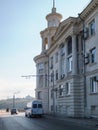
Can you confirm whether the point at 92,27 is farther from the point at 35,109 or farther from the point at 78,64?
the point at 35,109

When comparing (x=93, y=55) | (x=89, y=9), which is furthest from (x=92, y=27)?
(x=93, y=55)

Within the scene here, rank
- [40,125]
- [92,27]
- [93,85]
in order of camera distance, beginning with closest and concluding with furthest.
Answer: [40,125], [93,85], [92,27]

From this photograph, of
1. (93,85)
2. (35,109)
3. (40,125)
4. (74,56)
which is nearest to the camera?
(40,125)

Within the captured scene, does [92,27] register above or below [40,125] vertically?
above

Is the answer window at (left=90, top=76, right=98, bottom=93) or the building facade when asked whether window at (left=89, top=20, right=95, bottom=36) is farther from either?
window at (left=90, top=76, right=98, bottom=93)

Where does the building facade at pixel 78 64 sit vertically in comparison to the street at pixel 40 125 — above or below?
above

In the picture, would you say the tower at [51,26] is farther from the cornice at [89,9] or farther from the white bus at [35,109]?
the cornice at [89,9]

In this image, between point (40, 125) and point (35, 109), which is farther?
point (35, 109)

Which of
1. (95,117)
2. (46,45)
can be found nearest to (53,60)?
Answer: (46,45)

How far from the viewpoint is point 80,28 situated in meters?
39.0

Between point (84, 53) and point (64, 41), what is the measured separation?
7.59 meters

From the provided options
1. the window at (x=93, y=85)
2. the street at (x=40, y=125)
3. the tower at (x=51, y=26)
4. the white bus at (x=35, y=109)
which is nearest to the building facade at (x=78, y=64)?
the window at (x=93, y=85)

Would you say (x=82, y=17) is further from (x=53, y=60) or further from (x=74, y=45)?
→ (x=53, y=60)

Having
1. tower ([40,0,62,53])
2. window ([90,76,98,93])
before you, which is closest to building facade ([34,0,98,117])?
window ([90,76,98,93])
